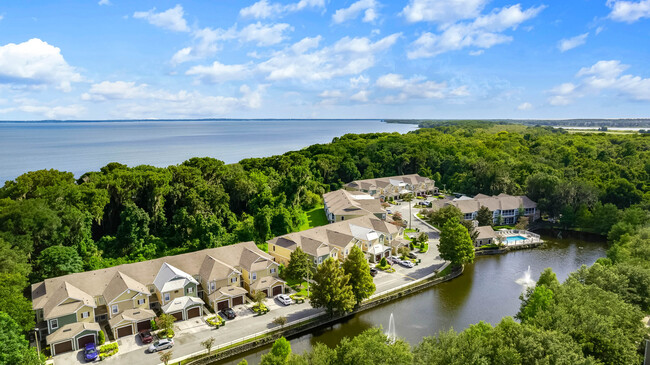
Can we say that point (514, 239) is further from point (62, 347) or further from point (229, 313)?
point (62, 347)

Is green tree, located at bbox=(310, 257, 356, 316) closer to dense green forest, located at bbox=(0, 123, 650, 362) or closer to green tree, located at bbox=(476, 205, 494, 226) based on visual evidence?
dense green forest, located at bbox=(0, 123, 650, 362)

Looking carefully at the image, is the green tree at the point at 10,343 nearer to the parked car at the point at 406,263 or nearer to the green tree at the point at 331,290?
the green tree at the point at 331,290

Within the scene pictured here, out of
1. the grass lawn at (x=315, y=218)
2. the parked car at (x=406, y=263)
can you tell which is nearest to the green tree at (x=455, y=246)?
the parked car at (x=406, y=263)

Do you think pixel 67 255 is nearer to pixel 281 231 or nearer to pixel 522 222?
pixel 281 231

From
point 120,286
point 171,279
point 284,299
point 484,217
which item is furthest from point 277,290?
point 484,217

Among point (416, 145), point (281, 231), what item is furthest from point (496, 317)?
point (416, 145)

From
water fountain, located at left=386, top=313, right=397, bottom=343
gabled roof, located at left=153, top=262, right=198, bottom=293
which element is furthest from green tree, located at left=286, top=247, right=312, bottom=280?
water fountain, located at left=386, top=313, right=397, bottom=343
